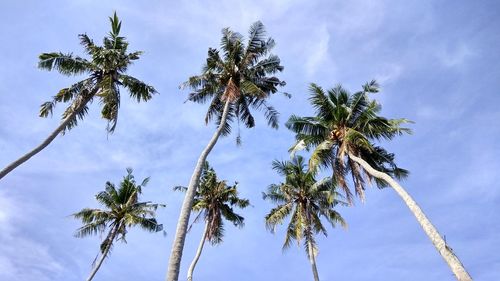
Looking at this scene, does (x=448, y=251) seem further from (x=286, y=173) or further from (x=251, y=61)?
(x=286, y=173)

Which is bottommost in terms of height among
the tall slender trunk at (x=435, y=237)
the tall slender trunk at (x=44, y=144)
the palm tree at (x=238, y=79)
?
the tall slender trunk at (x=435, y=237)

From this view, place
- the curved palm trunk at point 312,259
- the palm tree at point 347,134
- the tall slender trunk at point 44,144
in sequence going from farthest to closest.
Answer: the curved palm trunk at point 312,259, the palm tree at point 347,134, the tall slender trunk at point 44,144

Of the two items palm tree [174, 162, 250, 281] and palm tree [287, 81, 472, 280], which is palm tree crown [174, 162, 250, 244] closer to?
palm tree [174, 162, 250, 281]

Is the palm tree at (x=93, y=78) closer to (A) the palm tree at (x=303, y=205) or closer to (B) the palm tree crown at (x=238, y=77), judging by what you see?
(B) the palm tree crown at (x=238, y=77)

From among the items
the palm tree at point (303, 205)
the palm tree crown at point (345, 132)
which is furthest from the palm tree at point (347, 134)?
the palm tree at point (303, 205)

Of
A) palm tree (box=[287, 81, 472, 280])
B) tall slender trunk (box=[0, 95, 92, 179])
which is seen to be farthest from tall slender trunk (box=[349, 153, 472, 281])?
tall slender trunk (box=[0, 95, 92, 179])

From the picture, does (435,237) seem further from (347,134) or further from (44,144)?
(44,144)

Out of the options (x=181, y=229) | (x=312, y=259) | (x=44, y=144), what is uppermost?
(x=312, y=259)

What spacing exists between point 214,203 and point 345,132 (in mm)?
13996

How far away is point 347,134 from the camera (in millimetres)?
21781

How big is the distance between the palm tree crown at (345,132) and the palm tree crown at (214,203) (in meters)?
9.95

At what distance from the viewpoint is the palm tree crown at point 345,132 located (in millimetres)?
22500

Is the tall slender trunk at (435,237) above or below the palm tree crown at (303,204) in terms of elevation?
below

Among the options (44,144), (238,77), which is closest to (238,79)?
(238,77)
